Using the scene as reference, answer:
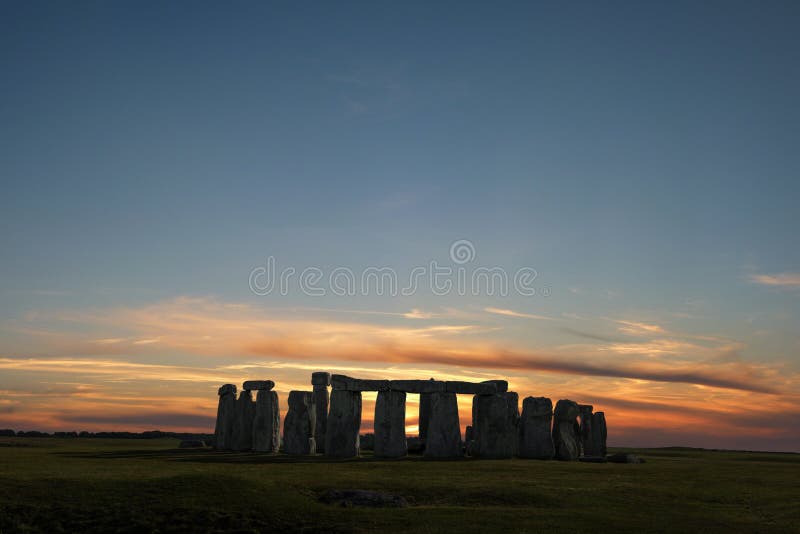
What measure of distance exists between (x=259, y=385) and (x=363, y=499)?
21.6 m

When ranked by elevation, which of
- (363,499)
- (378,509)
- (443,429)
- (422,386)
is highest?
(422,386)

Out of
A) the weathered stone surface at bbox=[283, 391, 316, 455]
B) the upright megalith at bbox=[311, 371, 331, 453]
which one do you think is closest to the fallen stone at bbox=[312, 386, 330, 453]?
the upright megalith at bbox=[311, 371, 331, 453]

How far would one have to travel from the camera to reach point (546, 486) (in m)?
28.4

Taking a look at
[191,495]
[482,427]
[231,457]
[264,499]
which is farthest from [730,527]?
[231,457]

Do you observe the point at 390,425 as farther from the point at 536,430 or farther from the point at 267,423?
the point at 536,430

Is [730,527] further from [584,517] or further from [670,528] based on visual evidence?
[584,517]

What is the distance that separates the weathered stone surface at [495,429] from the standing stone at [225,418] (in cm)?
1376

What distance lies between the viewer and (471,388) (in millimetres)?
42250

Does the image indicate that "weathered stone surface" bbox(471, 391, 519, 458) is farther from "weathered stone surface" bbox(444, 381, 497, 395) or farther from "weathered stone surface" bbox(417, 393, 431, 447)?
"weathered stone surface" bbox(417, 393, 431, 447)

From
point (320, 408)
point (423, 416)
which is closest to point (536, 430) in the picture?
point (423, 416)

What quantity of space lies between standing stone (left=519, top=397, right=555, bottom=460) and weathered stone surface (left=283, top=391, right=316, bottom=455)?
10.7 m

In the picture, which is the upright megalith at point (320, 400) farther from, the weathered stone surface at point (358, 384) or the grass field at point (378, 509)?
the grass field at point (378, 509)

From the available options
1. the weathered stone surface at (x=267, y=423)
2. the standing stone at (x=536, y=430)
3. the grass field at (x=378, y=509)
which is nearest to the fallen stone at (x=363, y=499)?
the grass field at (x=378, y=509)

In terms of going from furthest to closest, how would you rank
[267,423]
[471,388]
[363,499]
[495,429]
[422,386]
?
[267,423] → [471,388] → [495,429] → [422,386] → [363,499]
